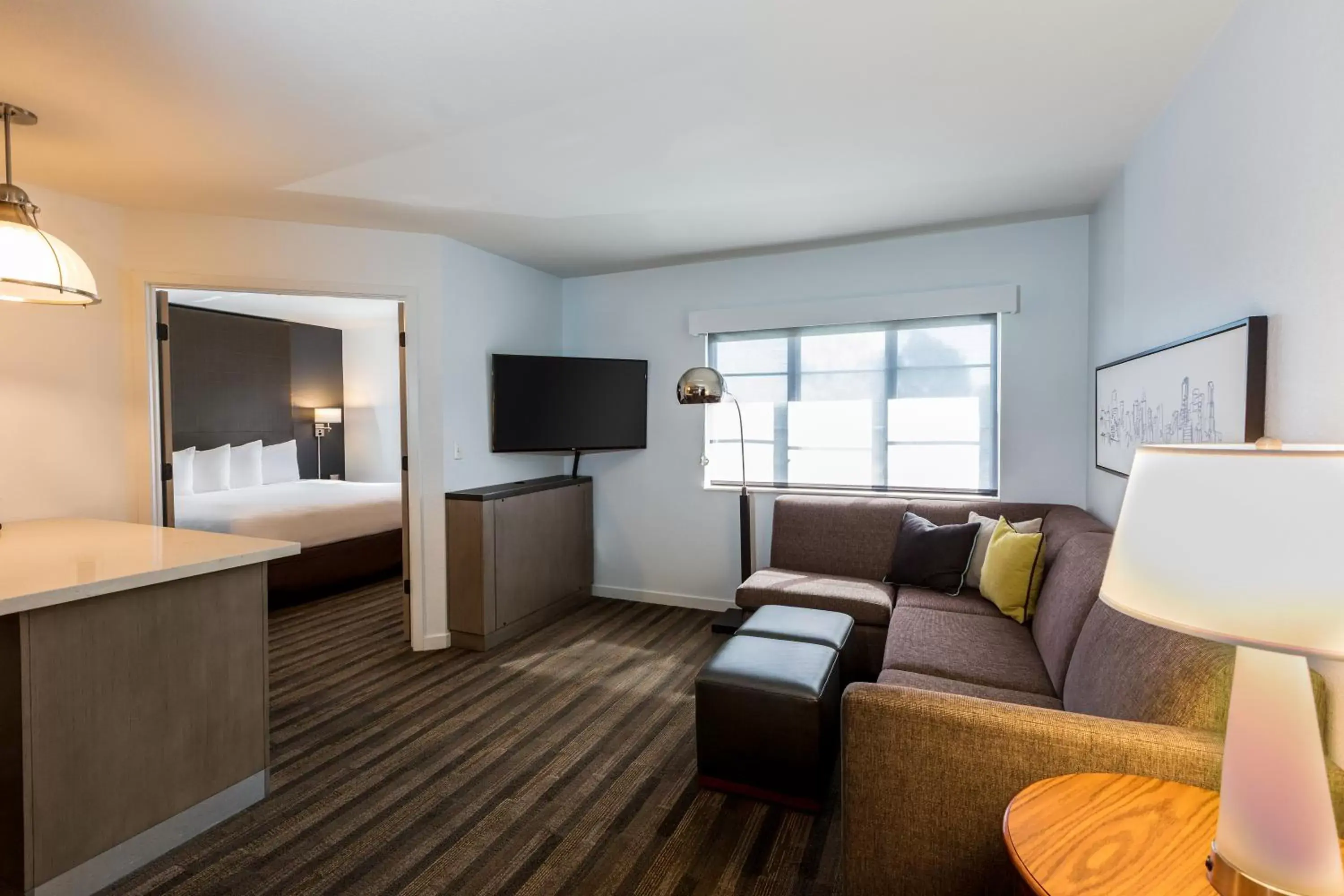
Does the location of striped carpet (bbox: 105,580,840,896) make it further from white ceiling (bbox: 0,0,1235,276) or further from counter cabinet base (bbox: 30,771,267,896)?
white ceiling (bbox: 0,0,1235,276)

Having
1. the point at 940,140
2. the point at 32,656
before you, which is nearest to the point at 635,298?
the point at 940,140

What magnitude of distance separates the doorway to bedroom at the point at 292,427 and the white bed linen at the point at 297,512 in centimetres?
1

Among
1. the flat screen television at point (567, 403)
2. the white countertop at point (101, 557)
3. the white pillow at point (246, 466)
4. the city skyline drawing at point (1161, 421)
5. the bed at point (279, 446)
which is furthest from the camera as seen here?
the white pillow at point (246, 466)

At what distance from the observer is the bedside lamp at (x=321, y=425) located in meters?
7.36

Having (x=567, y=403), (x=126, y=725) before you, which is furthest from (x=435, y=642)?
(x=126, y=725)

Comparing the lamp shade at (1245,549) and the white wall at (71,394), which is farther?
the white wall at (71,394)

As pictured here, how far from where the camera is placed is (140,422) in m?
3.21

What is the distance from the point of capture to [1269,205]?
145 centimetres

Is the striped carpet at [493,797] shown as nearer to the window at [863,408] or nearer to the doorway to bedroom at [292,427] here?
the doorway to bedroom at [292,427]

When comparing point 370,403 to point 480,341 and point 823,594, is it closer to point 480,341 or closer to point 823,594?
point 480,341

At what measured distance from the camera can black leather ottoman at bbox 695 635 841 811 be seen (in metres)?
2.11

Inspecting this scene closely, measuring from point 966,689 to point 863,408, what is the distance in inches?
88.2

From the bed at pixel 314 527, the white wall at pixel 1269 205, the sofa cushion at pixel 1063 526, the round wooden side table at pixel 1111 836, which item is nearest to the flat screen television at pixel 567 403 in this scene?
the bed at pixel 314 527

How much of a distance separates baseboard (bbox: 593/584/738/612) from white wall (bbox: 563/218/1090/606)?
0.06 feet
